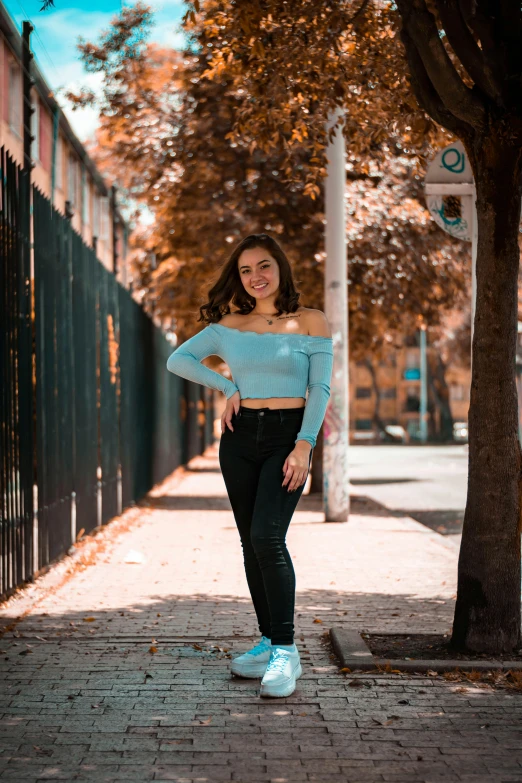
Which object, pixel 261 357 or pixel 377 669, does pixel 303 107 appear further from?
pixel 377 669

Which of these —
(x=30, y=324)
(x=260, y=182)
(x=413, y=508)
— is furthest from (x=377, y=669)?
(x=260, y=182)

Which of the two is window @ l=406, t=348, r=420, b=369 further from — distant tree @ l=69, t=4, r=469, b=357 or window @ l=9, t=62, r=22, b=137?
distant tree @ l=69, t=4, r=469, b=357

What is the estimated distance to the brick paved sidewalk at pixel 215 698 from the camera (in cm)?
405

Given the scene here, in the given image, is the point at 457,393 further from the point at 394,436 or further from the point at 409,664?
the point at 409,664

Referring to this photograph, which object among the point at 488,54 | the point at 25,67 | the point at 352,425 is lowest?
the point at 352,425

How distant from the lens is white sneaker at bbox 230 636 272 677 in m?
5.34

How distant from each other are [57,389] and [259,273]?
14.5 feet

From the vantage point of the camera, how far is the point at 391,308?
1806 centimetres

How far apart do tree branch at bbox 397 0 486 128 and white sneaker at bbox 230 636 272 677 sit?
2811mm

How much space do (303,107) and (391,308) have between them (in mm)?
9628

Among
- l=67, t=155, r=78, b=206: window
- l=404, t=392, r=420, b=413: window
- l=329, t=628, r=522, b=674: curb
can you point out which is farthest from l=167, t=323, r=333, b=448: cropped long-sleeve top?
l=404, t=392, r=420, b=413: window

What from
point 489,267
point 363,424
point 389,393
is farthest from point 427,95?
point 363,424

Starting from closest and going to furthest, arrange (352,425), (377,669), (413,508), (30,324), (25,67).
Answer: (377,669) < (30,324) < (25,67) < (413,508) < (352,425)

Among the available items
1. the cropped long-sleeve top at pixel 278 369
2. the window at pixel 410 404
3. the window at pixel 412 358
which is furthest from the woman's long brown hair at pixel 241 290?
the window at pixel 412 358
